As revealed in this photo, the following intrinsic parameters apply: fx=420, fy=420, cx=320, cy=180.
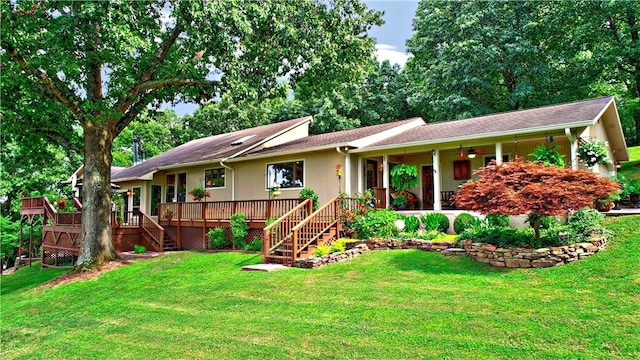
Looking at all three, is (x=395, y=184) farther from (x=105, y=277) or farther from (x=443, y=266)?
(x=105, y=277)

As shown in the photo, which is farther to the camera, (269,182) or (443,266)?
(269,182)

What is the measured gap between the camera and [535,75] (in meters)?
24.1

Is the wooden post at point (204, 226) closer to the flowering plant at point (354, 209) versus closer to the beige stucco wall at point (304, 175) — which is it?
the beige stucco wall at point (304, 175)

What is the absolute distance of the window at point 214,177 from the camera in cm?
1800

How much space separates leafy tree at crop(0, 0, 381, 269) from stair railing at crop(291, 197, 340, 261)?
4.50 meters

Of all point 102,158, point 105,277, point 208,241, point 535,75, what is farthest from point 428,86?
point 105,277

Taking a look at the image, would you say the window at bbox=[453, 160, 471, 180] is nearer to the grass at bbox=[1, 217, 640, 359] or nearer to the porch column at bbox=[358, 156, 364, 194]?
the porch column at bbox=[358, 156, 364, 194]

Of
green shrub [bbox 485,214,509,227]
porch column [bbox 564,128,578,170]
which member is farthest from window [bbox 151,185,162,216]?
porch column [bbox 564,128,578,170]

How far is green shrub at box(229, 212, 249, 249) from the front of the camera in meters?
14.1

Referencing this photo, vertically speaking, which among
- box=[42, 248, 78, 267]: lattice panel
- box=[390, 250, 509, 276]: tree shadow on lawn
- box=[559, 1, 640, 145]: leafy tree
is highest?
box=[559, 1, 640, 145]: leafy tree

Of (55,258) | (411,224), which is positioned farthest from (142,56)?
(55,258)

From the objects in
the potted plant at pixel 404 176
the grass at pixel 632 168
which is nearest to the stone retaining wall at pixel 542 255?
the potted plant at pixel 404 176

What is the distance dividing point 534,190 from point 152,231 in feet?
47.1

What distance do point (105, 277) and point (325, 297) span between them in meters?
8.10
